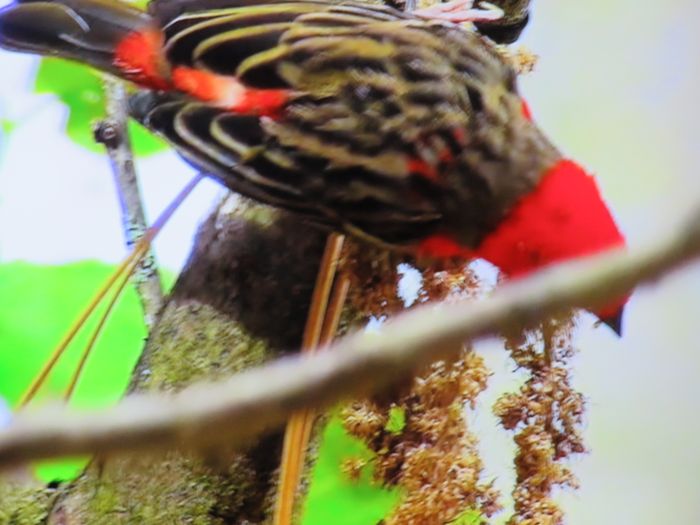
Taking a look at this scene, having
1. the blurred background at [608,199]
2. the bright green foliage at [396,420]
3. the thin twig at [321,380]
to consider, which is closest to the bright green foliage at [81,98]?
the blurred background at [608,199]

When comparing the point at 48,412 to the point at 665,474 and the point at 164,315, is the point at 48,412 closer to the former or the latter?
the point at 164,315

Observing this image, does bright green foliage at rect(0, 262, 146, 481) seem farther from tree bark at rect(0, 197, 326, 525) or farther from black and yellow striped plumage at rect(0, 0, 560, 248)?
black and yellow striped plumage at rect(0, 0, 560, 248)

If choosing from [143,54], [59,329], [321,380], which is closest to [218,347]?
[59,329]

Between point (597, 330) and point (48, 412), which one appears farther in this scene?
point (597, 330)

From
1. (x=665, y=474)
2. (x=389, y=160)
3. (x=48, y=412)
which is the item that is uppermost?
(x=48, y=412)

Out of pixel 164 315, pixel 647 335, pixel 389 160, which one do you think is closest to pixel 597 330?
pixel 647 335

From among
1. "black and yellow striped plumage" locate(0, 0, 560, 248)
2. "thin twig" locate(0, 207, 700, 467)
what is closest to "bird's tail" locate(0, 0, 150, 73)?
"black and yellow striped plumage" locate(0, 0, 560, 248)

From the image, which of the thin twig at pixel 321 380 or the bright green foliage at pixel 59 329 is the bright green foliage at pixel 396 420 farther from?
the thin twig at pixel 321 380
